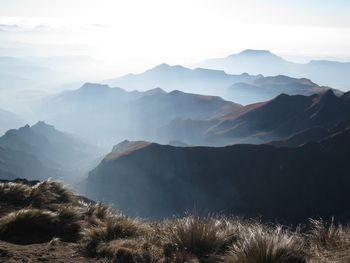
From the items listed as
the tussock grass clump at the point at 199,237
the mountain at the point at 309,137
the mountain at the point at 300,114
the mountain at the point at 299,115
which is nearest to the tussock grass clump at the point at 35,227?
the tussock grass clump at the point at 199,237

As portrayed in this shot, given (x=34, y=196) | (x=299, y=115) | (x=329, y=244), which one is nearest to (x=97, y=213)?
(x=34, y=196)

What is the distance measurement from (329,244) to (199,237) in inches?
81.2

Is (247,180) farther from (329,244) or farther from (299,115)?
(329,244)

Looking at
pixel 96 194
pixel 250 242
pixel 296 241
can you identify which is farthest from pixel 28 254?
pixel 96 194

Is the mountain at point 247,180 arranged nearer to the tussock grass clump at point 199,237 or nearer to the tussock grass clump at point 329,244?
the tussock grass clump at point 329,244

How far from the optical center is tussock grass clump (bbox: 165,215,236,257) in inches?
271

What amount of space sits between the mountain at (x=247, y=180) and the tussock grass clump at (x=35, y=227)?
79090mm

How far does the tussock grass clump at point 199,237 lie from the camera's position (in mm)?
6879

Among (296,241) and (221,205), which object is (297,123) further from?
(296,241)

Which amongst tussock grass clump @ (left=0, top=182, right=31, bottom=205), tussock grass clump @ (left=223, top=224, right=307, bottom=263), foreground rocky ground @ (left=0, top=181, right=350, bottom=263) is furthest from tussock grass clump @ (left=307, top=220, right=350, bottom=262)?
tussock grass clump @ (left=0, top=182, right=31, bottom=205)

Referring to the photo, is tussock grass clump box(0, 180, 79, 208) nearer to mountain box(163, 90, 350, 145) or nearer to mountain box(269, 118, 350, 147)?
mountain box(269, 118, 350, 147)

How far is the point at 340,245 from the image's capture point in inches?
277

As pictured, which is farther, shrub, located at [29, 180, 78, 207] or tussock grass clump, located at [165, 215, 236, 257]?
shrub, located at [29, 180, 78, 207]

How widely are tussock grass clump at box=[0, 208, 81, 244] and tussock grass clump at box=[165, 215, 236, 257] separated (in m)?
2.38
